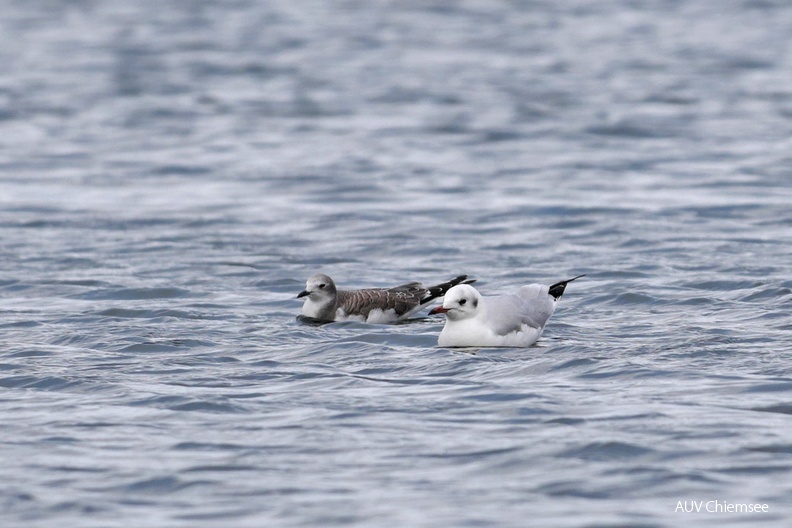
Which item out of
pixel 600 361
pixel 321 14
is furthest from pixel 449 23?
pixel 600 361

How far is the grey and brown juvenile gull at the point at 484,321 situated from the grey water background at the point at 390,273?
19cm

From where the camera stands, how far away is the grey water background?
930 cm

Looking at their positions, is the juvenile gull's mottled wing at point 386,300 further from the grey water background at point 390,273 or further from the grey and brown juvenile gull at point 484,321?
the grey and brown juvenile gull at point 484,321

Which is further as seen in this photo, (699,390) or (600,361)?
(600,361)

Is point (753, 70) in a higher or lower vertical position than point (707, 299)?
higher

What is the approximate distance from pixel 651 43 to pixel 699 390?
34243 millimetres

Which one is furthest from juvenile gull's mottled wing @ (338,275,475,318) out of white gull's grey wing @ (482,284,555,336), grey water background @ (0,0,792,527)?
white gull's grey wing @ (482,284,555,336)

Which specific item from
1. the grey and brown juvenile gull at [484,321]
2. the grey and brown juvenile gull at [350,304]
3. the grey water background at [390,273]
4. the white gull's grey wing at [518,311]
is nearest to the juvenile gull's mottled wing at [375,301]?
the grey and brown juvenile gull at [350,304]

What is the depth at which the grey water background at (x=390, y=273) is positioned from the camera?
30.5 ft

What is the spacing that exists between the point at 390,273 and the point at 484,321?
201 inches

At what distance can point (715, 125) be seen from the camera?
101 feet

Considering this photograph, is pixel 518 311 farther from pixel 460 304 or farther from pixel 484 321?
pixel 460 304

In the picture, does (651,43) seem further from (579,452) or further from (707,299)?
(579,452)

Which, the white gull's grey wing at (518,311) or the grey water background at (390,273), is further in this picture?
the white gull's grey wing at (518,311)
